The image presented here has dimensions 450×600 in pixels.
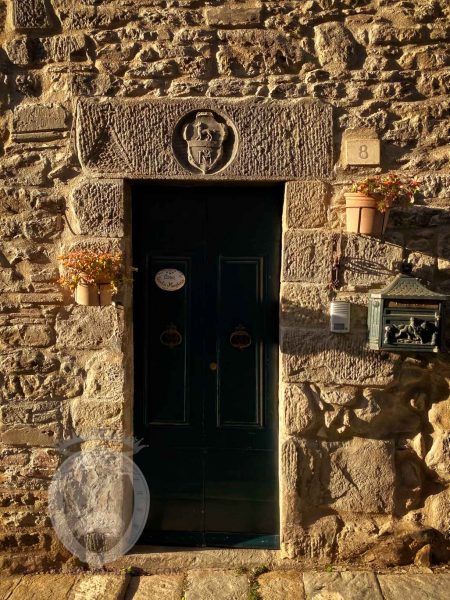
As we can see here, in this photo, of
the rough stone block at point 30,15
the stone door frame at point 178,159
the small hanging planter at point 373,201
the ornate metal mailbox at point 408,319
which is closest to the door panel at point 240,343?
the stone door frame at point 178,159

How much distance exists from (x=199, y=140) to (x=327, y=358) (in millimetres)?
1438

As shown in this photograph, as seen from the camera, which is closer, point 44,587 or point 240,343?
point 44,587

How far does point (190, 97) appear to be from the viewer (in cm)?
324

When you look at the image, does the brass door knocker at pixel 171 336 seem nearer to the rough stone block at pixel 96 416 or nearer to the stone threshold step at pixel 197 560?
the rough stone block at pixel 96 416

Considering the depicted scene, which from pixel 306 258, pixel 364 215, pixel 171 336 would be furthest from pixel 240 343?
pixel 364 215

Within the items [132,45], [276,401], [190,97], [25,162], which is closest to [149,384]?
[276,401]

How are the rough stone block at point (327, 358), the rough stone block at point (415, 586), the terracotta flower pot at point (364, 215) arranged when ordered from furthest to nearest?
the rough stone block at point (327, 358)
the terracotta flower pot at point (364, 215)
the rough stone block at point (415, 586)

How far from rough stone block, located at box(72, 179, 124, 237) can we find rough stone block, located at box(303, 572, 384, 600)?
219 cm

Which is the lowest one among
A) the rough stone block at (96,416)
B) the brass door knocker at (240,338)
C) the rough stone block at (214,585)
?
the rough stone block at (214,585)

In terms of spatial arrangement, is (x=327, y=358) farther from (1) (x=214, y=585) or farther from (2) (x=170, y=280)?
(1) (x=214, y=585)

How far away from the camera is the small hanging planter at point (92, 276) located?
3037 millimetres

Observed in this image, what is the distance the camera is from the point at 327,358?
321 centimetres

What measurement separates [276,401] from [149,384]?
30.2 inches

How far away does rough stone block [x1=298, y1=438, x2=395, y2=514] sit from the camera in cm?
320
